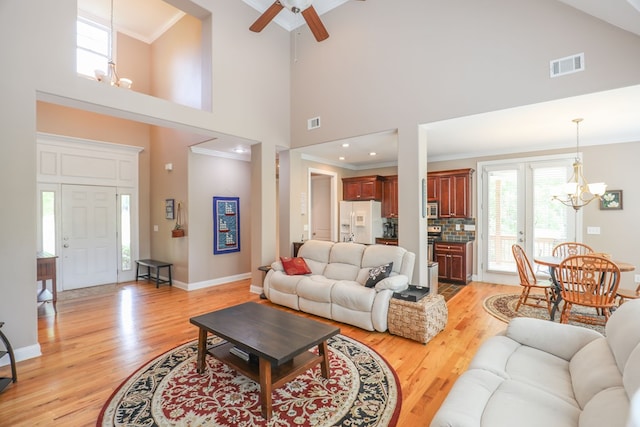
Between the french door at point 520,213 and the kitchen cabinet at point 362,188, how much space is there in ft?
6.98

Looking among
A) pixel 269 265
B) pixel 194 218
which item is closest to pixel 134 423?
pixel 269 265

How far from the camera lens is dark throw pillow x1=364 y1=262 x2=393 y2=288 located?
3.70 meters

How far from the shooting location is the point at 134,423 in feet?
6.56

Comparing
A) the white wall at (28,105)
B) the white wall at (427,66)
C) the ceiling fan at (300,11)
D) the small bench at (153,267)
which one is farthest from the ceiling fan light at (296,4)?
the small bench at (153,267)

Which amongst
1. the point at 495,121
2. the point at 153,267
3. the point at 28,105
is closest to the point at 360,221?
the point at 495,121

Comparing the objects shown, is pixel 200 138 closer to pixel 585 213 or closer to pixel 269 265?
pixel 269 265

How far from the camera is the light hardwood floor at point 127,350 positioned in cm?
219

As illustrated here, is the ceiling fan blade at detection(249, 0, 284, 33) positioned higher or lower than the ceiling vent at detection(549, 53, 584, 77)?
higher

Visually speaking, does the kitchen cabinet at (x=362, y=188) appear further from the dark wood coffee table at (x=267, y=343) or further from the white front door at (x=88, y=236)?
the white front door at (x=88, y=236)

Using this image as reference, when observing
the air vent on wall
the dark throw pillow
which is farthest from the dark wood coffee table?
the air vent on wall

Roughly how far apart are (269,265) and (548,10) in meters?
4.98

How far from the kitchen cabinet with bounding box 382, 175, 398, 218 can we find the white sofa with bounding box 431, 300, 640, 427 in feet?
16.1

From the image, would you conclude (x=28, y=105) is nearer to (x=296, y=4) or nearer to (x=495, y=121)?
(x=296, y=4)

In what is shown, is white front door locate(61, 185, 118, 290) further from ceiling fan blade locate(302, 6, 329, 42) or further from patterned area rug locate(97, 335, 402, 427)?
ceiling fan blade locate(302, 6, 329, 42)
